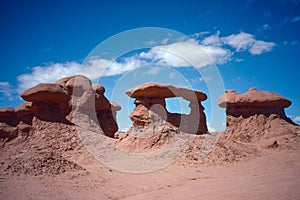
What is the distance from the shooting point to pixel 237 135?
18.7m

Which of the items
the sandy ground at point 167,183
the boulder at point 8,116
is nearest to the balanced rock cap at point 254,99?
the sandy ground at point 167,183

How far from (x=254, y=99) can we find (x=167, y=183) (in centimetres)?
1289

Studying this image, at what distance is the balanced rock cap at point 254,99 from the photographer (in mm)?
18656

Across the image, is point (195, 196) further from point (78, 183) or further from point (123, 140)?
point (123, 140)

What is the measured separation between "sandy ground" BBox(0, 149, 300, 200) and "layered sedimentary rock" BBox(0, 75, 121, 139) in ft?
13.3

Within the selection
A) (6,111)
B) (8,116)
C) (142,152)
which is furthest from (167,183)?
(6,111)

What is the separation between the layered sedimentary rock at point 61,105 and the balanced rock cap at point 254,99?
9102 millimetres

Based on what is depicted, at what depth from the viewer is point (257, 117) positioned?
62.0ft

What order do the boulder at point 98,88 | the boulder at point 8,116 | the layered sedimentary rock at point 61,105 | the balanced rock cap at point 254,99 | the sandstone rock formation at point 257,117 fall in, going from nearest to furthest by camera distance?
1. the layered sedimentary rock at point 61,105
2. the boulder at point 8,116
3. the sandstone rock formation at point 257,117
4. the boulder at point 98,88
5. the balanced rock cap at point 254,99

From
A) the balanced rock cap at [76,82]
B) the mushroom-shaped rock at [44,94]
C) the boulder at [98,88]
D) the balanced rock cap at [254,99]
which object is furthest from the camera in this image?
the balanced rock cap at [254,99]

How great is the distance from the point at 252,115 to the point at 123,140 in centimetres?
1060

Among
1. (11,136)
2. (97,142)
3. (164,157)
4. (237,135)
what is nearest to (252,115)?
(237,135)

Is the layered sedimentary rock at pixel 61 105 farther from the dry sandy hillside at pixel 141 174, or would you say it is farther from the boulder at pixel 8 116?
the dry sandy hillside at pixel 141 174

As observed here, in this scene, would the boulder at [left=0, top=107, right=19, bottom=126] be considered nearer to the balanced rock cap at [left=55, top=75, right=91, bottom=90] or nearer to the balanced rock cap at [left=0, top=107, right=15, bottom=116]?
the balanced rock cap at [left=0, top=107, right=15, bottom=116]
